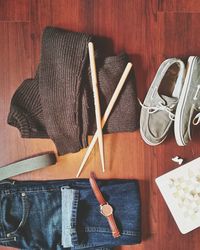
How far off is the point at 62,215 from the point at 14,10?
1.84 feet

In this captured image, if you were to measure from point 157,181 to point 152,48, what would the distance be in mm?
360

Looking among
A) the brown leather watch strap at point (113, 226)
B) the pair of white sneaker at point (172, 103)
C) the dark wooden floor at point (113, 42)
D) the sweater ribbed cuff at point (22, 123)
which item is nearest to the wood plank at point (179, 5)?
the dark wooden floor at point (113, 42)

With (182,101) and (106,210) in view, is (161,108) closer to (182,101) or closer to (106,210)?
(182,101)

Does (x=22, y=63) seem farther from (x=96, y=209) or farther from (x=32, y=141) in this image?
(x=96, y=209)

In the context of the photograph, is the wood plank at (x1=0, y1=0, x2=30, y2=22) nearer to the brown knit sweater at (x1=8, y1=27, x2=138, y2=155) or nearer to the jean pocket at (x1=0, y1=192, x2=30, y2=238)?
the brown knit sweater at (x1=8, y1=27, x2=138, y2=155)

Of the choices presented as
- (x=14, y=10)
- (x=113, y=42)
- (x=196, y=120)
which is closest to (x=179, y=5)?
(x=113, y=42)

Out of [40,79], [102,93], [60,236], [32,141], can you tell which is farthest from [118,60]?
[60,236]

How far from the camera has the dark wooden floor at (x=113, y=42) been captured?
1015mm

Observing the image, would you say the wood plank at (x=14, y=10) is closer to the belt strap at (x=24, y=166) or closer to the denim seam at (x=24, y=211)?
the belt strap at (x=24, y=166)

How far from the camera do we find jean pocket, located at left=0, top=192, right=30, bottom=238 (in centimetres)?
98

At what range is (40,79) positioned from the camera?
95 cm

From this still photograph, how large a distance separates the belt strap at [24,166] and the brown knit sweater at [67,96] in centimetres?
6

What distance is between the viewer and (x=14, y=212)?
99 cm

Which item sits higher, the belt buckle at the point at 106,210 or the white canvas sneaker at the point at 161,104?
the white canvas sneaker at the point at 161,104
